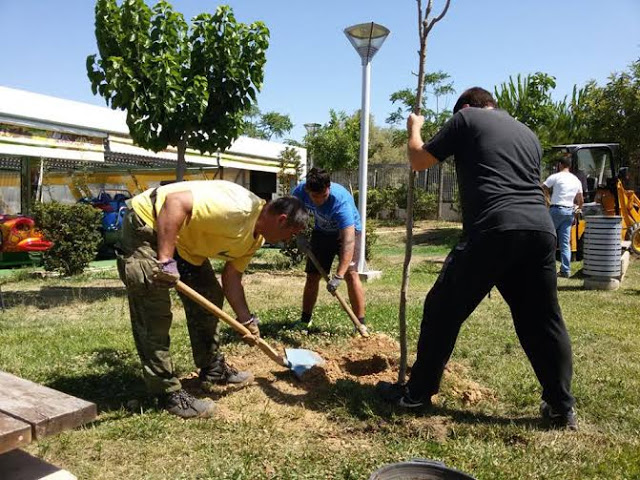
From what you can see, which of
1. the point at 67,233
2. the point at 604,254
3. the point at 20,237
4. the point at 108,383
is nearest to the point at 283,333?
the point at 108,383

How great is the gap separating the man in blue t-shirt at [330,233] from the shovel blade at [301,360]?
2.33 ft

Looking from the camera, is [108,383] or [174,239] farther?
[108,383]

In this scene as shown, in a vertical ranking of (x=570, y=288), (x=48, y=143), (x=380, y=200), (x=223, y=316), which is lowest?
(x=570, y=288)

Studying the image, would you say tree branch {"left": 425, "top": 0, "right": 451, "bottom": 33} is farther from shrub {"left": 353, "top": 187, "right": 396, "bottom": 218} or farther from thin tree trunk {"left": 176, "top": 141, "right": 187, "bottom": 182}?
shrub {"left": 353, "top": 187, "right": 396, "bottom": 218}

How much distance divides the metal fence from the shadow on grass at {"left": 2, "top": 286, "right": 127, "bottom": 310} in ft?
47.9

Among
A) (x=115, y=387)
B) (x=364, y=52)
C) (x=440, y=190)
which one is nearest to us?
(x=115, y=387)

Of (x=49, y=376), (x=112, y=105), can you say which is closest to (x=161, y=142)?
(x=112, y=105)

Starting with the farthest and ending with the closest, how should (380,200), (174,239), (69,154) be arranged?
(380,200) → (69,154) → (174,239)

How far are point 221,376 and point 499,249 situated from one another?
7.08 feet

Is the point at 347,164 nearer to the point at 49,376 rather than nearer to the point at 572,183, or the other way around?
the point at 572,183

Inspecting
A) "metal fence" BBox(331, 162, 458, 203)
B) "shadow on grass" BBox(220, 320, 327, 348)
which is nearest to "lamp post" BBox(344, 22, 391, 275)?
"shadow on grass" BBox(220, 320, 327, 348)

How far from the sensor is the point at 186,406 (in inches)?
134

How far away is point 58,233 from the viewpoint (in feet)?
29.9

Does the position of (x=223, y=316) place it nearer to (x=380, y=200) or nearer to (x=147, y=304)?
(x=147, y=304)
